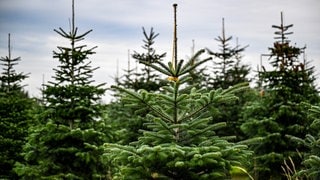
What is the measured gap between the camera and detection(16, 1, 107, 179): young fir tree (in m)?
8.92

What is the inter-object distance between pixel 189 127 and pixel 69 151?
414 cm

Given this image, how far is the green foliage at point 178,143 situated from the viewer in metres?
5.02

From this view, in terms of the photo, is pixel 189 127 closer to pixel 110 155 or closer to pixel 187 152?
pixel 187 152

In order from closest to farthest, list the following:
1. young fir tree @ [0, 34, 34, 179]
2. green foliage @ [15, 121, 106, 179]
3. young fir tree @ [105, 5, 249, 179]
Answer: young fir tree @ [105, 5, 249, 179] < green foliage @ [15, 121, 106, 179] < young fir tree @ [0, 34, 34, 179]

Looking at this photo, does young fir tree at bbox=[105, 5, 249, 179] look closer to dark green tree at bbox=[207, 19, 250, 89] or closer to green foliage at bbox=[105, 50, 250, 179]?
green foliage at bbox=[105, 50, 250, 179]

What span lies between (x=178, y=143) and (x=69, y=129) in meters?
4.15

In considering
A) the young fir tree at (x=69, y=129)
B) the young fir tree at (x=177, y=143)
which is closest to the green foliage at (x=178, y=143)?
the young fir tree at (x=177, y=143)

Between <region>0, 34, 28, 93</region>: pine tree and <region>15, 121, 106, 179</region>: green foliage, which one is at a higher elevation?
<region>0, 34, 28, 93</region>: pine tree

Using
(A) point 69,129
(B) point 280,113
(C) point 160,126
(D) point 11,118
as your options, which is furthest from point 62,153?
(B) point 280,113

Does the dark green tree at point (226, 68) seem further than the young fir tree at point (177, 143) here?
Yes

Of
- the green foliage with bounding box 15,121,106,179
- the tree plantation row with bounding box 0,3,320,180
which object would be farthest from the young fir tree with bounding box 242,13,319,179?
the green foliage with bounding box 15,121,106,179

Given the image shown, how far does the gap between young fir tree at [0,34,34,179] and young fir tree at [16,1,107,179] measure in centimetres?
126

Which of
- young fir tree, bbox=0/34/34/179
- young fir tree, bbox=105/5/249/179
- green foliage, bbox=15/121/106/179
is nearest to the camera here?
young fir tree, bbox=105/5/249/179

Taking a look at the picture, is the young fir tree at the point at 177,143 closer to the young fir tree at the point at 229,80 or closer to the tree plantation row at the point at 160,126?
the tree plantation row at the point at 160,126
